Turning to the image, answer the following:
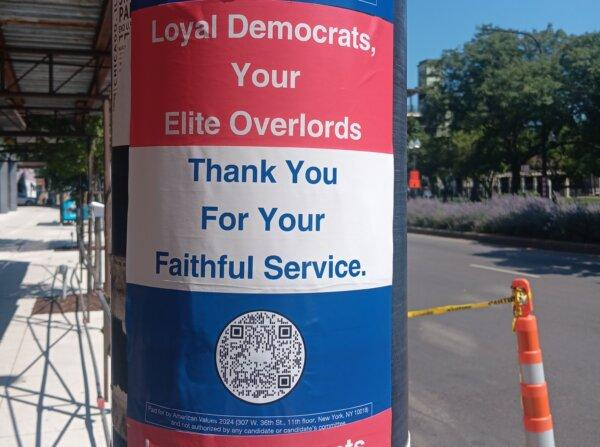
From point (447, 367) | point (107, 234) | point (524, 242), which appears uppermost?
point (107, 234)

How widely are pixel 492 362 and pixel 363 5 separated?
233 inches

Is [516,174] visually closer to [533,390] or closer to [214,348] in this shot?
[533,390]

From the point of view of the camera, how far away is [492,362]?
732 cm

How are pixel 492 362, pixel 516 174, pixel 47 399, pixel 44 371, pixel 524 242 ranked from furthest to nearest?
pixel 516 174 < pixel 524 242 < pixel 492 362 < pixel 44 371 < pixel 47 399

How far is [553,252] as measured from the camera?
19.3 m

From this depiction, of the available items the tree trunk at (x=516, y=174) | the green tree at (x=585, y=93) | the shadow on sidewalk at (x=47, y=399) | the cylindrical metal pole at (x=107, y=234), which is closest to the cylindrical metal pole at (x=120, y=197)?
the cylindrical metal pole at (x=107, y=234)

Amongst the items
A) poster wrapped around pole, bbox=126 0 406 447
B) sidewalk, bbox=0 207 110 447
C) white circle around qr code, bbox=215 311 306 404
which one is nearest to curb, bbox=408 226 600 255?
sidewalk, bbox=0 207 110 447

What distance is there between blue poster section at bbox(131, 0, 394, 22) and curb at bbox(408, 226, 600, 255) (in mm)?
18152

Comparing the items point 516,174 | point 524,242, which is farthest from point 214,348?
point 516,174

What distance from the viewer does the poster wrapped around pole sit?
6.84 feet

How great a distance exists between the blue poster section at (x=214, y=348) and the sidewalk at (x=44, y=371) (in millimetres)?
3129

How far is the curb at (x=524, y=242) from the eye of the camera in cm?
1900

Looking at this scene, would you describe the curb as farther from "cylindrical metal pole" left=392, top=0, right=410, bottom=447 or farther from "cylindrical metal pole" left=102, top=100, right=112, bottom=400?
"cylindrical metal pole" left=392, top=0, right=410, bottom=447

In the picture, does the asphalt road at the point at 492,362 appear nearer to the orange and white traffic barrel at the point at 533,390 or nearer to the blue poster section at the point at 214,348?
the orange and white traffic barrel at the point at 533,390
